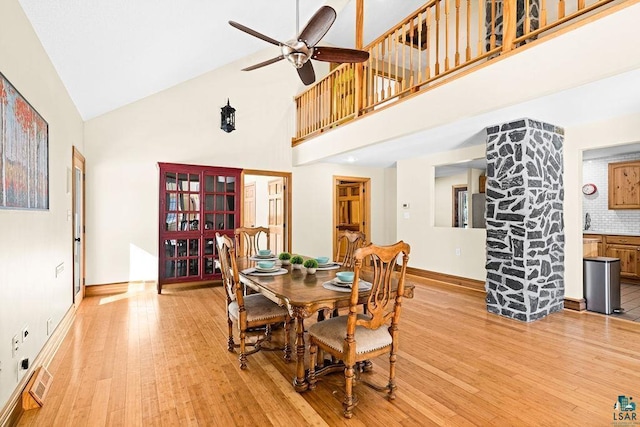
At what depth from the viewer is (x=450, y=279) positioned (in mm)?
5461

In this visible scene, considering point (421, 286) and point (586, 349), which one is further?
point (421, 286)

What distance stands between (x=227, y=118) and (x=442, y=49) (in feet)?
12.6

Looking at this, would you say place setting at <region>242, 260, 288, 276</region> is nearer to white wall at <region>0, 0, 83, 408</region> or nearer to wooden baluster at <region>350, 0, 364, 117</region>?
white wall at <region>0, 0, 83, 408</region>

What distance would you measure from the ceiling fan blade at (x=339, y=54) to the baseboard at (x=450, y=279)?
385 cm

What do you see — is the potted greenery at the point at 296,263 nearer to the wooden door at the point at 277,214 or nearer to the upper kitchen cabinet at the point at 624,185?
the wooden door at the point at 277,214

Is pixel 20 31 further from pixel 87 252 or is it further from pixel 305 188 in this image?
pixel 305 188

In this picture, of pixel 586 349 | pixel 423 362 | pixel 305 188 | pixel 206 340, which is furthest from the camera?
pixel 305 188

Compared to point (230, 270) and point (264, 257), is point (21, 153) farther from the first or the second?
point (264, 257)

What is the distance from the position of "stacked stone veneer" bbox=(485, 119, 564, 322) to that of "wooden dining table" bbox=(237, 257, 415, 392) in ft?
7.09

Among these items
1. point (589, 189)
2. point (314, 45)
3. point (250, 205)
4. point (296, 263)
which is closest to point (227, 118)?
point (314, 45)

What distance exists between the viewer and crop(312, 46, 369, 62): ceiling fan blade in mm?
2949

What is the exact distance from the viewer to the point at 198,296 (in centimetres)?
491

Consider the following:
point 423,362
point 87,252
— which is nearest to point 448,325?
point 423,362

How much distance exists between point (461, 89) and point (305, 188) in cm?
390
